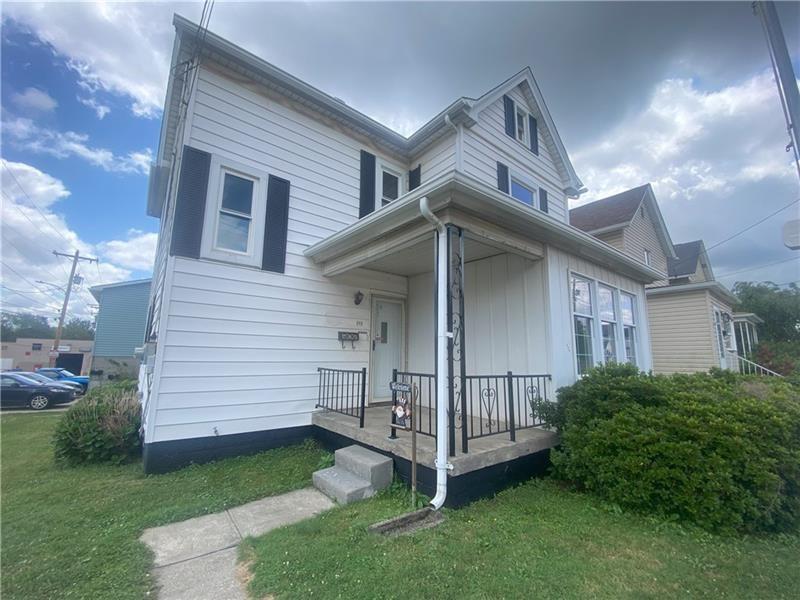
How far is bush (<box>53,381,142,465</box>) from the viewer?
15.0 ft

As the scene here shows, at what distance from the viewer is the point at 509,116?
8.48m

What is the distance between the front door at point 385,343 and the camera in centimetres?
648

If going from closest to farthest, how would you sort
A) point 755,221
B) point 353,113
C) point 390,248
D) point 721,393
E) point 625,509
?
1. point 625,509
2. point 721,393
3. point 390,248
4. point 353,113
5. point 755,221

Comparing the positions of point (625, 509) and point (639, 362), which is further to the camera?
point (639, 362)

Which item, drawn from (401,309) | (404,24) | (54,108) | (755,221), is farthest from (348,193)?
(755,221)

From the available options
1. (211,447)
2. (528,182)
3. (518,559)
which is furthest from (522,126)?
(211,447)

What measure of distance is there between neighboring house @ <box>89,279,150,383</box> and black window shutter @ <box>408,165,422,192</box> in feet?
48.0

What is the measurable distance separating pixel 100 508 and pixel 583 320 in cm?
659

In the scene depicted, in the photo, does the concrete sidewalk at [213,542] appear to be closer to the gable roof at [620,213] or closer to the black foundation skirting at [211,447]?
the black foundation skirting at [211,447]

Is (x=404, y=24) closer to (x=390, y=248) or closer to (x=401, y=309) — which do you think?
(x=390, y=248)

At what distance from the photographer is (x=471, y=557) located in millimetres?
2494

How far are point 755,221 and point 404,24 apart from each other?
18654mm

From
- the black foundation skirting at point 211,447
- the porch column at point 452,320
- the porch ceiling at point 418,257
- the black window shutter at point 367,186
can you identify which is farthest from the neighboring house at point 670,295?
the black foundation skirting at point 211,447

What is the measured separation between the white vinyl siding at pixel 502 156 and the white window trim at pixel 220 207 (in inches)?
161
